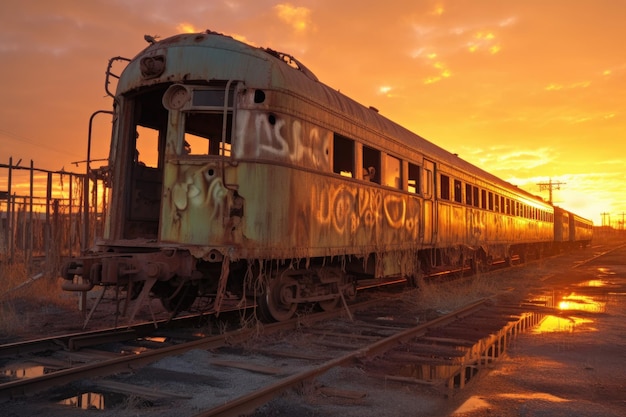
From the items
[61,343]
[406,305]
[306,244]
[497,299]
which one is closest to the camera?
[61,343]

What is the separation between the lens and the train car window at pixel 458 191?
536 inches

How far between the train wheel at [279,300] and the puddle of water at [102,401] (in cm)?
295

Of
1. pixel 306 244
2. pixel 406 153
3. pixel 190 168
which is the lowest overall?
pixel 306 244

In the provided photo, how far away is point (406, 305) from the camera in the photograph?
1011 centimetres

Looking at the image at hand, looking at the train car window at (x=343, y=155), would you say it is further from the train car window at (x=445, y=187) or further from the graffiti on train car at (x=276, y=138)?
the train car window at (x=445, y=187)

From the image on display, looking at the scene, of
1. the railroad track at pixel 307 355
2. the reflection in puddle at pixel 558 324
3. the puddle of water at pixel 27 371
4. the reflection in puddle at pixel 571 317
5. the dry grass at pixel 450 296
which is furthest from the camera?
the dry grass at pixel 450 296

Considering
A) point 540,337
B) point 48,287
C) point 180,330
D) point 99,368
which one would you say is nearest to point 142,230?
point 180,330

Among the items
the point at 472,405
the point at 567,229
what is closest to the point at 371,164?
the point at 472,405

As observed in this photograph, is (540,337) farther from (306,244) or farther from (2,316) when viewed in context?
(2,316)

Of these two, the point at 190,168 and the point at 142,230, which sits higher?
the point at 190,168

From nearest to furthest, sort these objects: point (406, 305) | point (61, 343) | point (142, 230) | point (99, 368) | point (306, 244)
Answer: point (99, 368)
point (61, 343)
point (306, 244)
point (142, 230)
point (406, 305)

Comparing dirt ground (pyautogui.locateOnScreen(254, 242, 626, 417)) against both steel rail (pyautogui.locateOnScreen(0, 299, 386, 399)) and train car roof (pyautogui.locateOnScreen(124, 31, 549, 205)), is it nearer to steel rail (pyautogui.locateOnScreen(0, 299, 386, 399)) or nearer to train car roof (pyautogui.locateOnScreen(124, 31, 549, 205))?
steel rail (pyautogui.locateOnScreen(0, 299, 386, 399))

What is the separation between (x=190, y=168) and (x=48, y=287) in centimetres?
624

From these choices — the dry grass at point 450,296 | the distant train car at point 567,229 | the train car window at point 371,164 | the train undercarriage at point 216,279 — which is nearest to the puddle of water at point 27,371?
the train undercarriage at point 216,279
